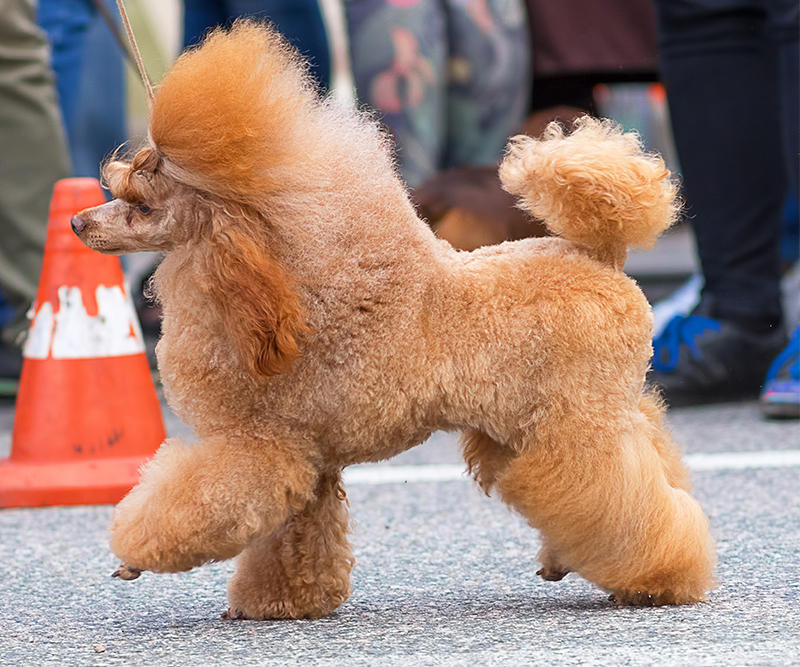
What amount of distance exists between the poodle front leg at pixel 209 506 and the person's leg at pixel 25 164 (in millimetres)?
2130

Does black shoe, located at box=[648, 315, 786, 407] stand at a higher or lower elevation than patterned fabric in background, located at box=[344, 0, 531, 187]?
lower

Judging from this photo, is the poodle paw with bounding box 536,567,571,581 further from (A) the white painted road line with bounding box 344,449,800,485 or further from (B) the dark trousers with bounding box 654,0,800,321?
(B) the dark trousers with bounding box 654,0,800,321

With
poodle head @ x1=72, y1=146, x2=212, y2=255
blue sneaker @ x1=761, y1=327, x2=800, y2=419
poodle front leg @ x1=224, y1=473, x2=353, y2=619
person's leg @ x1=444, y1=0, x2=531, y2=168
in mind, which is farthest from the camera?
person's leg @ x1=444, y1=0, x2=531, y2=168

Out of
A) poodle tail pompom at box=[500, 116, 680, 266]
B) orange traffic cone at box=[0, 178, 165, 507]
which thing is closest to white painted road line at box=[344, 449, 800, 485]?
orange traffic cone at box=[0, 178, 165, 507]

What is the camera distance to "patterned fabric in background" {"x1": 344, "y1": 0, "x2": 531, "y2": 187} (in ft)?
16.3

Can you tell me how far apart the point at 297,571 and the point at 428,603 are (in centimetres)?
24

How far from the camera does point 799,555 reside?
2.29 metres

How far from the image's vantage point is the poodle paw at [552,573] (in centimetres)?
212

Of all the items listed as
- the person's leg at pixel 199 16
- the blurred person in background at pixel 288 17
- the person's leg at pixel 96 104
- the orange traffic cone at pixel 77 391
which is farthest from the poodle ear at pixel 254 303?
the person's leg at pixel 96 104

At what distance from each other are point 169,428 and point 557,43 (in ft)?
8.08

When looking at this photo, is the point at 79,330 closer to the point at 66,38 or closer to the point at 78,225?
the point at 78,225

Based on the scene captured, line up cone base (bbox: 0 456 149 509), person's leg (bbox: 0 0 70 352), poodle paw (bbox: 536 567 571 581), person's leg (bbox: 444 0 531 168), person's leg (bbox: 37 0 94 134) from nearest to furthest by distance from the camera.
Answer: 1. poodle paw (bbox: 536 567 571 581)
2. cone base (bbox: 0 456 149 509)
3. person's leg (bbox: 0 0 70 352)
4. person's leg (bbox: 37 0 94 134)
5. person's leg (bbox: 444 0 531 168)

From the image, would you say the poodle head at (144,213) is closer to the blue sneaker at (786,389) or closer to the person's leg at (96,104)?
the blue sneaker at (786,389)

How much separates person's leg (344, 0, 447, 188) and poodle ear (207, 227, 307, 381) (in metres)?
3.12
